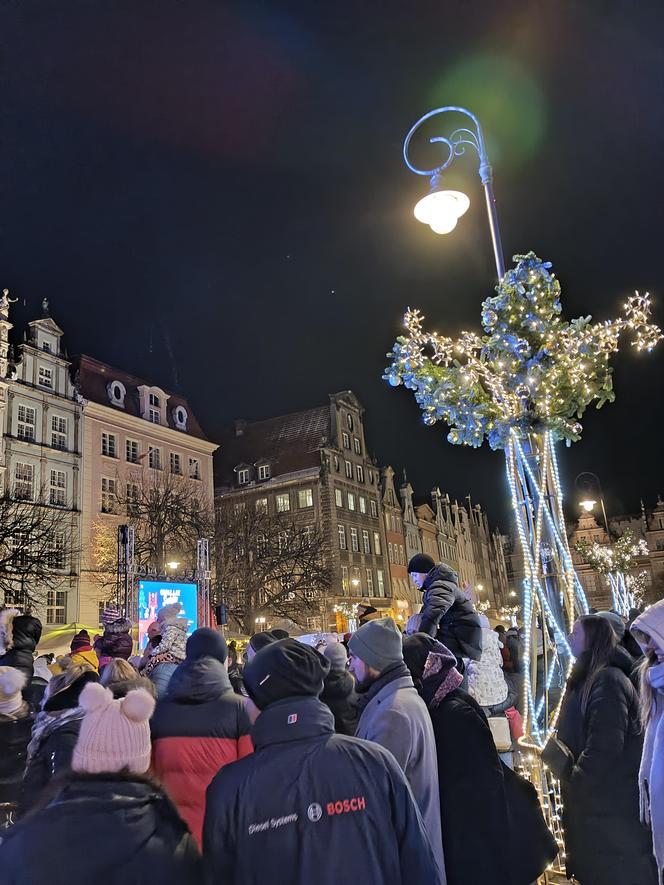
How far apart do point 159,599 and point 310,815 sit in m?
19.3

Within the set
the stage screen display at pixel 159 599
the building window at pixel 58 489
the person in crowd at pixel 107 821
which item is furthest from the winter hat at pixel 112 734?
the building window at pixel 58 489

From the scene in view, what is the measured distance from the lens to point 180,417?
4703cm

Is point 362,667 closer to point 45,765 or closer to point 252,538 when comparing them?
point 45,765

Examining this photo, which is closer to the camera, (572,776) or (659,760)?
(659,760)

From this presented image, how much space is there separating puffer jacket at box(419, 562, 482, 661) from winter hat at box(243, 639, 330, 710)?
3.32 metres

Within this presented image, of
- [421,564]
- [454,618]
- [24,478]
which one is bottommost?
[454,618]

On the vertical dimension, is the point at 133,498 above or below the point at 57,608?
above

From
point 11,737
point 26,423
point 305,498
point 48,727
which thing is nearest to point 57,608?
point 26,423

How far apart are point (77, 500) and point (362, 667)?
119ft

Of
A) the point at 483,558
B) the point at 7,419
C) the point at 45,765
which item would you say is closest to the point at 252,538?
the point at 7,419

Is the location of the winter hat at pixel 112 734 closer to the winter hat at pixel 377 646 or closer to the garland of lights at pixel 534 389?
the winter hat at pixel 377 646

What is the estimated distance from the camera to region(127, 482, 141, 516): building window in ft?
117

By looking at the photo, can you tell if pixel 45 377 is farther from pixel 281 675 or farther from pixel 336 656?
pixel 281 675

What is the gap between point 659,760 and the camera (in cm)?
300
